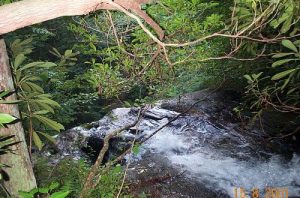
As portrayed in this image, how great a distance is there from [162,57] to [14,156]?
1342mm

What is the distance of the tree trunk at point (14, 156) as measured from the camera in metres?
2.09

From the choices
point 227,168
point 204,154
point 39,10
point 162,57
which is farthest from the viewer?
point 204,154

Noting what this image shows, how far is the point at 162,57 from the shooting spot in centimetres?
236

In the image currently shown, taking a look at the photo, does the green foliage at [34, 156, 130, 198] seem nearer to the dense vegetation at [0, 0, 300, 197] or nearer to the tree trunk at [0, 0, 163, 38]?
the dense vegetation at [0, 0, 300, 197]

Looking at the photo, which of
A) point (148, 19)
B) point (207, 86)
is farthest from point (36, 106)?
point (207, 86)

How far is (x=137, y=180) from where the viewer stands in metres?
4.56

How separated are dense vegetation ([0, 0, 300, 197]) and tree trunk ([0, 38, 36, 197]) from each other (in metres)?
0.12

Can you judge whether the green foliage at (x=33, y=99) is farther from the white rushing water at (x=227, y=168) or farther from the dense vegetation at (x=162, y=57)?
the white rushing water at (x=227, y=168)

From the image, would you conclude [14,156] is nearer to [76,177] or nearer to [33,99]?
[33,99]

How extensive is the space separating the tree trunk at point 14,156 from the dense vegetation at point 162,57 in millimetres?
117

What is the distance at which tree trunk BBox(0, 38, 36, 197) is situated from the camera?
2.09 metres
